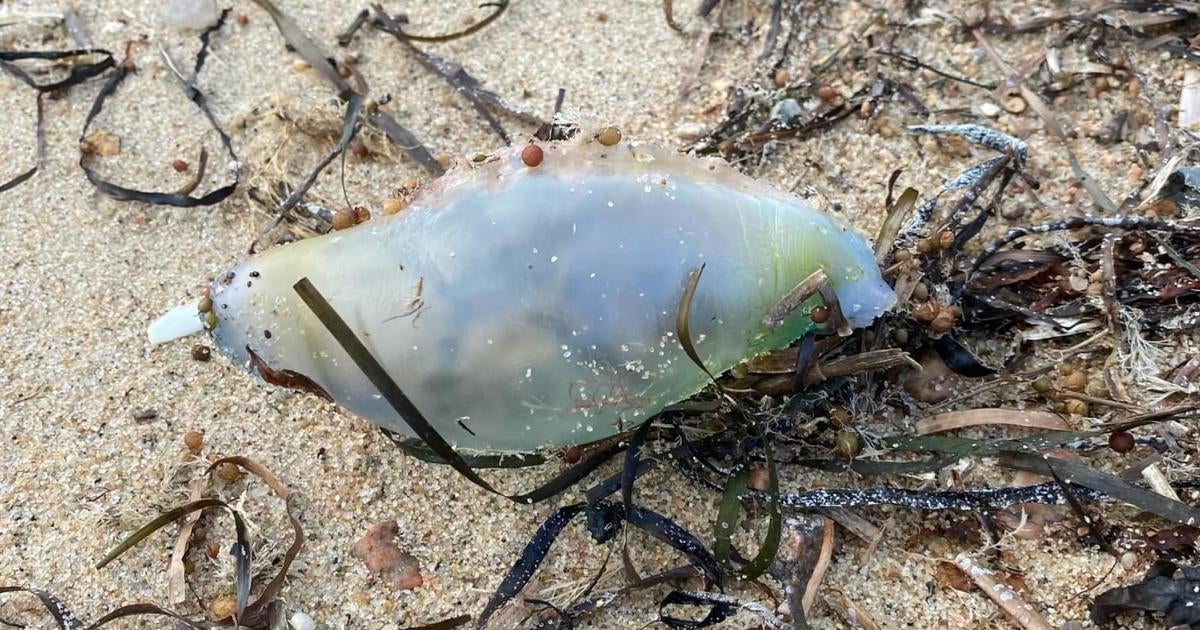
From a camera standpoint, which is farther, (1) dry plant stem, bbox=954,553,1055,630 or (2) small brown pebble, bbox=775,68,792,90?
(2) small brown pebble, bbox=775,68,792,90

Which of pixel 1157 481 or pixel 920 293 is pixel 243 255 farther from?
pixel 1157 481

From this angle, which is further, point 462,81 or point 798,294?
point 462,81

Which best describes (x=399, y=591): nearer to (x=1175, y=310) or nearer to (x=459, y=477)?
(x=459, y=477)

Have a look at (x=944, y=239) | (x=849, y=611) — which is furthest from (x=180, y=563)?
(x=944, y=239)

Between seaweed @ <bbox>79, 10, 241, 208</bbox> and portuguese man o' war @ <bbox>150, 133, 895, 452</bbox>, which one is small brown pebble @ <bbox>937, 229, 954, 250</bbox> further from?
seaweed @ <bbox>79, 10, 241, 208</bbox>

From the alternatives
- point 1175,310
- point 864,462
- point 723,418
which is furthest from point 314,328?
point 1175,310

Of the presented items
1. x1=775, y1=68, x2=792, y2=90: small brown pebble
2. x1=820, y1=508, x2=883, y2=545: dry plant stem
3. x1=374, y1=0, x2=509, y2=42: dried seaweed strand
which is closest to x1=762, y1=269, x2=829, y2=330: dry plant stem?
x1=820, y1=508, x2=883, y2=545: dry plant stem

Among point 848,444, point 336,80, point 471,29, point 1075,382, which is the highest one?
point 471,29
